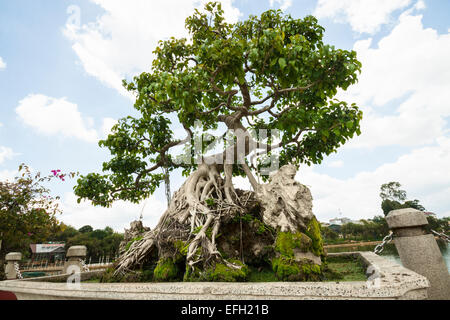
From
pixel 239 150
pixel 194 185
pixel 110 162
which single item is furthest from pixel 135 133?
pixel 239 150

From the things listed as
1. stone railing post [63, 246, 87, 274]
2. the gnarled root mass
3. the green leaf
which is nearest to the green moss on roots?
the gnarled root mass

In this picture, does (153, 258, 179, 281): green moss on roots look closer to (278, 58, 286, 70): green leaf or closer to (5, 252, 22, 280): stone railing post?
(278, 58, 286, 70): green leaf

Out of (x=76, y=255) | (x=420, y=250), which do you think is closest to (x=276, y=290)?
(x=420, y=250)

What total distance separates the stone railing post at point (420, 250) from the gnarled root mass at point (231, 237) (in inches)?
46.8

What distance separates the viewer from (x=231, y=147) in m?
6.12

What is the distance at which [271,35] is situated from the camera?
11.7 ft

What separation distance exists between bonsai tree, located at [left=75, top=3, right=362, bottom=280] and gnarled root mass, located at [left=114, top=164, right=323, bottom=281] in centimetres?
2

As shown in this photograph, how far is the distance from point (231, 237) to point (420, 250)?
303cm

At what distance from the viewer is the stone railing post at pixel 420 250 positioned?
274 cm

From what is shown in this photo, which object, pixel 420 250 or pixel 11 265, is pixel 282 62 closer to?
pixel 420 250

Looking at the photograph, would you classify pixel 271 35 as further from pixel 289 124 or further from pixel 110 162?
pixel 110 162

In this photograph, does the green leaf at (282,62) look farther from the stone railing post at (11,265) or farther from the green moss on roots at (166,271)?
the stone railing post at (11,265)
